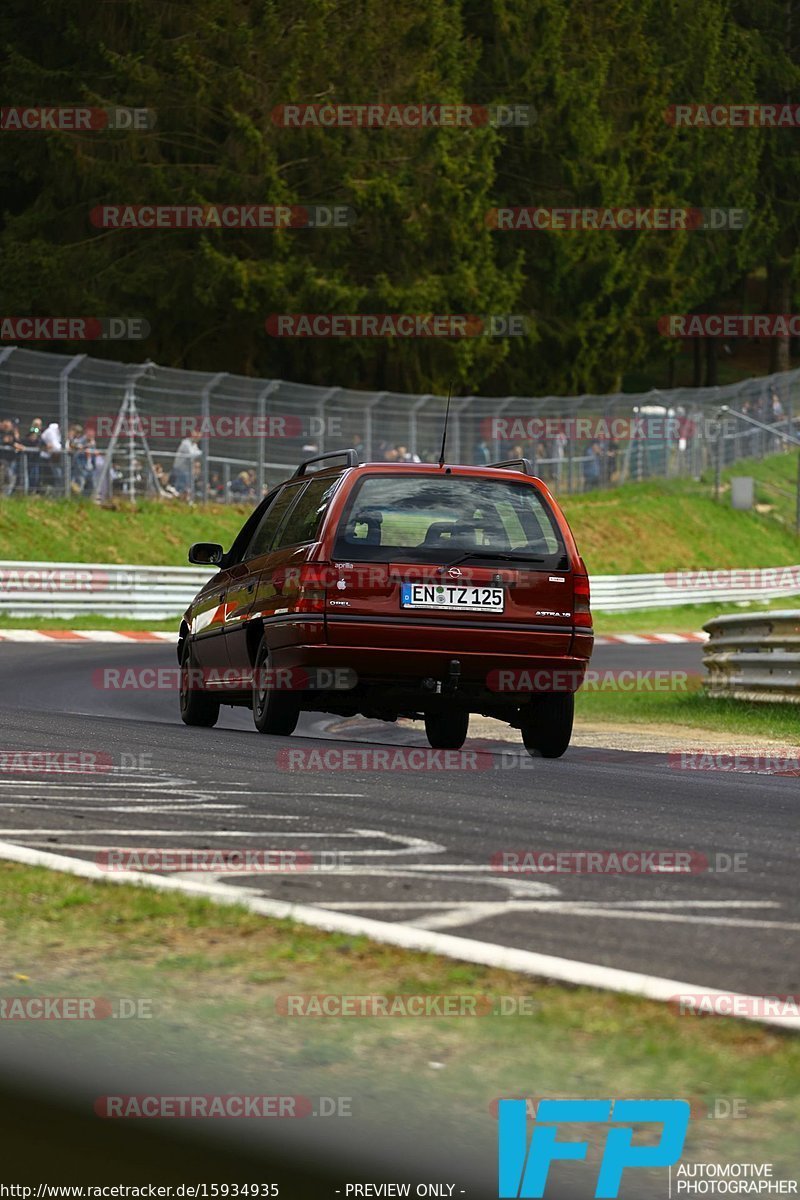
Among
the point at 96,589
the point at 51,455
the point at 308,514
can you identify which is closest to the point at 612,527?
the point at 51,455

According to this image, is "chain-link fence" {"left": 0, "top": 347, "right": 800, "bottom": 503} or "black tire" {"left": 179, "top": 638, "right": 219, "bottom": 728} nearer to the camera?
"black tire" {"left": 179, "top": 638, "right": 219, "bottom": 728}

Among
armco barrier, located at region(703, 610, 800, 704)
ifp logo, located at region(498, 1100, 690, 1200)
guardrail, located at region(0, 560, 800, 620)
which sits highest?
ifp logo, located at region(498, 1100, 690, 1200)

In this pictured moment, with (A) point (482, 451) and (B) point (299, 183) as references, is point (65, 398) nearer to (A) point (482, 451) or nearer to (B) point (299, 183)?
(A) point (482, 451)

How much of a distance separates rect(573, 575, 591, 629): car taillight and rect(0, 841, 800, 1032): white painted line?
5.22 m

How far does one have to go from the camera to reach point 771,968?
15.5 feet

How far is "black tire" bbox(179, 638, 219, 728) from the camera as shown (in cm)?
1338

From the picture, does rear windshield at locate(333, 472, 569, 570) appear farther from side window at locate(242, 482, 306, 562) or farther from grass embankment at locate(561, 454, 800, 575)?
grass embankment at locate(561, 454, 800, 575)

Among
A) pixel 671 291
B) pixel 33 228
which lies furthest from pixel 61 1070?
pixel 671 291

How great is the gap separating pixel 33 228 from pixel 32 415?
18.3 m

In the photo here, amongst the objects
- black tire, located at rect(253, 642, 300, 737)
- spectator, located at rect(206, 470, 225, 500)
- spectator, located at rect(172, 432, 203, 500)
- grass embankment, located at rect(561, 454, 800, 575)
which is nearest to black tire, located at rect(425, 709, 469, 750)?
black tire, located at rect(253, 642, 300, 737)

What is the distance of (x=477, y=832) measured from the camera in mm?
7070

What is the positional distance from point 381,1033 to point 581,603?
6.93 metres

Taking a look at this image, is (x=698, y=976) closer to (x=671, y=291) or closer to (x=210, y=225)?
(x=210, y=225)

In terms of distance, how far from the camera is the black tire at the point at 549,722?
11.3 m
